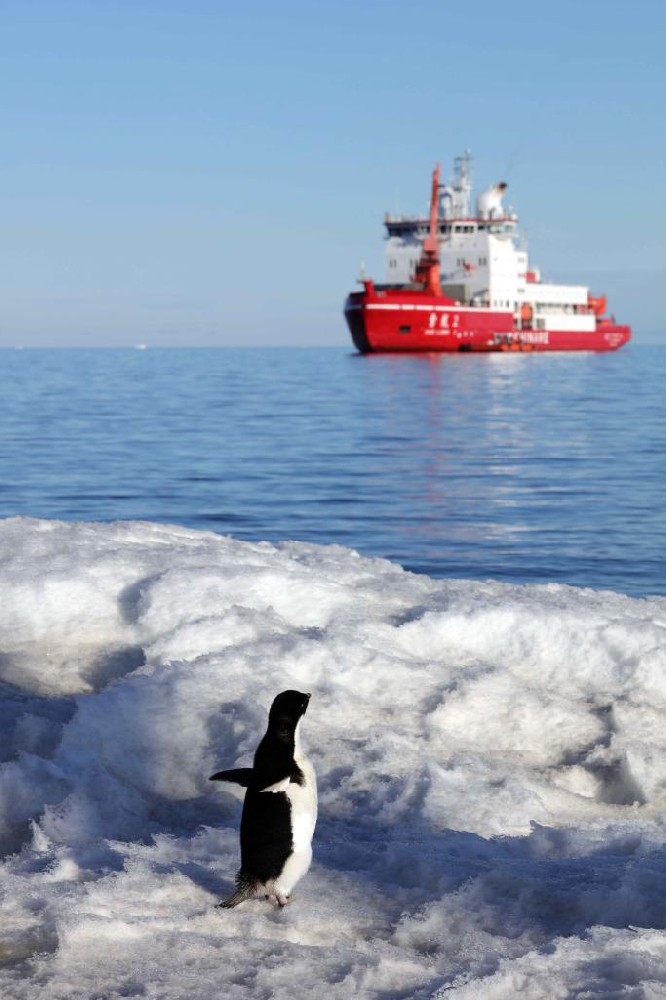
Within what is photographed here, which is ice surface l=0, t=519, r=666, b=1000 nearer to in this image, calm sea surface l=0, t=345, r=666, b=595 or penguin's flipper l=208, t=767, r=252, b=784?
penguin's flipper l=208, t=767, r=252, b=784

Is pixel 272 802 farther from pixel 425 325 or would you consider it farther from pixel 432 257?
pixel 432 257

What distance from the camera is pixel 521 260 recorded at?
66.2m

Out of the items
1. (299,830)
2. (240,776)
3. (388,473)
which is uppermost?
(240,776)

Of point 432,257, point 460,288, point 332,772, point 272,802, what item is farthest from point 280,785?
point 460,288

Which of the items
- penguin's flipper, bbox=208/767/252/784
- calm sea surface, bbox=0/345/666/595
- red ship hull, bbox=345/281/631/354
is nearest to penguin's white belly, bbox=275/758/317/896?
penguin's flipper, bbox=208/767/252/784

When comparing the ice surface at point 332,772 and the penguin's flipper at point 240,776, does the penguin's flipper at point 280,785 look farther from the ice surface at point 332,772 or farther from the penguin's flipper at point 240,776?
the ice surface at point 332,772

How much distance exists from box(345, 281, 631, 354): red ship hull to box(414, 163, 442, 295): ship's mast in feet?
2.13

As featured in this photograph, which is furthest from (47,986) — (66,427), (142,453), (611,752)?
(66,427)

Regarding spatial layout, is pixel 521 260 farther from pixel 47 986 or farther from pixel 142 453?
pixel 47 986

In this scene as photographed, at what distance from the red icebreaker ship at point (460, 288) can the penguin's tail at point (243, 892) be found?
57018 millimetres

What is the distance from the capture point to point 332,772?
371cm

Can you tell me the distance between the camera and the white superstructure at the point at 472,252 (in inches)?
2537

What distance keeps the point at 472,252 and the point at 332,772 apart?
63.4m

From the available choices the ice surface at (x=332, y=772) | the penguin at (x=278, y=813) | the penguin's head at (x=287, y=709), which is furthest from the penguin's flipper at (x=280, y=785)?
the ice surface at (x=332, y=772)
